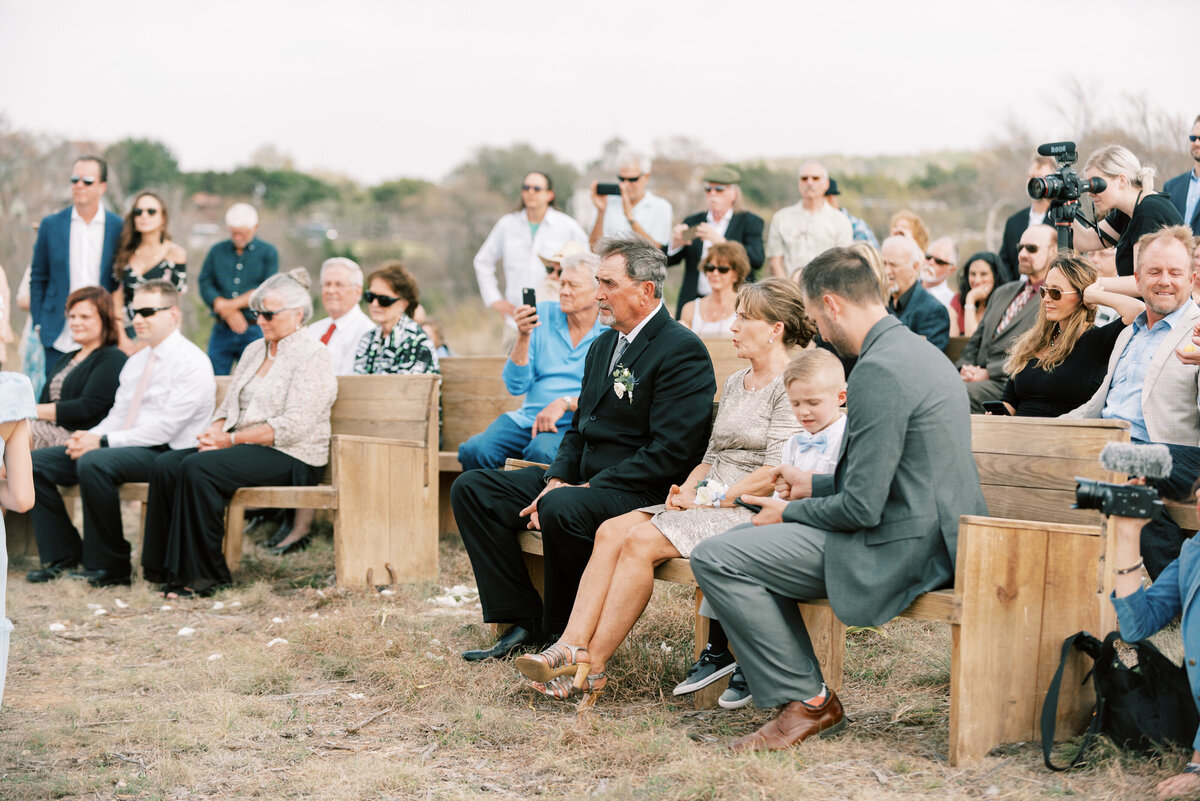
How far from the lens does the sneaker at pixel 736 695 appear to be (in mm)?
4133

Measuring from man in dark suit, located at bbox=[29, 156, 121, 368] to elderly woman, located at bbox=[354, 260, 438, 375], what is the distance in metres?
2.32

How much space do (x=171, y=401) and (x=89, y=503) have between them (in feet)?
2.39

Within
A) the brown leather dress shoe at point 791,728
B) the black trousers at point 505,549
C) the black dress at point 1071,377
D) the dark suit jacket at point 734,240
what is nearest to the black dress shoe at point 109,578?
the black trousers at point 505,549

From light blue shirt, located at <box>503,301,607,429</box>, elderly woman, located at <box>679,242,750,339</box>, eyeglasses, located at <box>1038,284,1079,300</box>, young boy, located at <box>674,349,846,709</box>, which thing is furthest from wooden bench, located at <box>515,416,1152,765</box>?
elderly woman, located at <box>679,242,750,339</box>

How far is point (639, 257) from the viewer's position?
4855 mm

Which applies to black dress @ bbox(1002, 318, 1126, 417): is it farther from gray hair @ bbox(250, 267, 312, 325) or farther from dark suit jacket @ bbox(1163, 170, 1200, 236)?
gray hair @ bbox(250, 267, 312, 325)

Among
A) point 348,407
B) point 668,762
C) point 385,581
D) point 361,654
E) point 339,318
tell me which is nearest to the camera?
point 668,762

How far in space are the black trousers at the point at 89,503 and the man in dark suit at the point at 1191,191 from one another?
5.68 meters

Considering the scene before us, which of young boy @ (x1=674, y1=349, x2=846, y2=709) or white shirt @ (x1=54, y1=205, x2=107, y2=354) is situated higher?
white shirt @ (x1=54, y1=205, x2=107, y2=354)

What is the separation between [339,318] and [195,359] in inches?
45.2

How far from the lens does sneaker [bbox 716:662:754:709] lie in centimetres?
413

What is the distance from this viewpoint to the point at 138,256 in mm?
8570

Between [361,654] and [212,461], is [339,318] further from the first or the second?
[361,654]

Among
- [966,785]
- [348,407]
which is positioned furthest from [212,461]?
[966,785]
